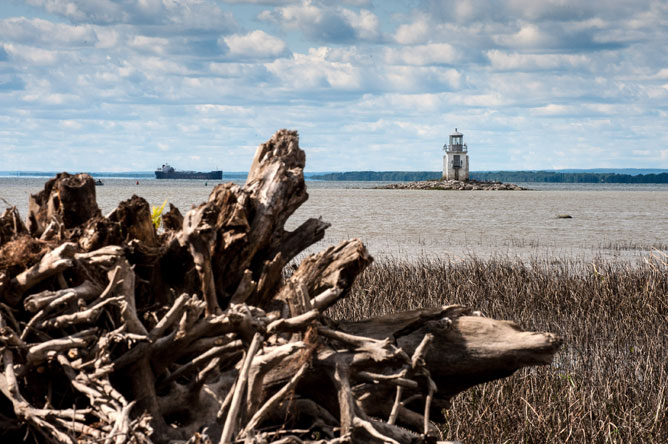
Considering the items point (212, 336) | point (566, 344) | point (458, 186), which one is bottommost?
point (458, 186)

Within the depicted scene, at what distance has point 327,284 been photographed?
3.65 metres

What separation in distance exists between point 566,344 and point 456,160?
105047mm

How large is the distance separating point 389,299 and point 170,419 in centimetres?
942

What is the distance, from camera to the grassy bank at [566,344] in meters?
6.68

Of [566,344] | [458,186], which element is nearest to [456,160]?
[458,186]

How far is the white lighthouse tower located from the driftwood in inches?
4051

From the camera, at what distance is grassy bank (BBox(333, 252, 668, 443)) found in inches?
263

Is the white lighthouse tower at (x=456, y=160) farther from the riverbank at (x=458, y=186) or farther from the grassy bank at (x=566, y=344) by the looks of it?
the grassy bank at (x=566, y=344)

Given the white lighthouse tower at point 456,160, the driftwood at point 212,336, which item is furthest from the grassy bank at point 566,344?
the white lighthouse tower at point 456,160

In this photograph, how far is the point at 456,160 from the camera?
113 meters

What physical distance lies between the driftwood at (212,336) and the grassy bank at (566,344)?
3.10 metres

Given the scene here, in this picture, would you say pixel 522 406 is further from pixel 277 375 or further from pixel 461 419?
pixel 277 375

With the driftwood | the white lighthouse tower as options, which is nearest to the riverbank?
the white lighthouse tower

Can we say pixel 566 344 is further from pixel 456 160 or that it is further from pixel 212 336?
pixel 456 160
